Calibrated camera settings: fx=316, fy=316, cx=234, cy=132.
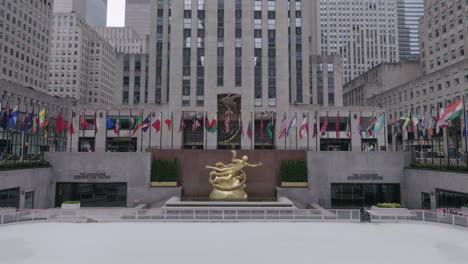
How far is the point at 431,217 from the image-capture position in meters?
22.0

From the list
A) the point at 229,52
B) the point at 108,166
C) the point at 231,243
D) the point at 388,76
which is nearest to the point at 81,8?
the point at 229,52

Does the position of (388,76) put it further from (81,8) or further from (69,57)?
(81,8)

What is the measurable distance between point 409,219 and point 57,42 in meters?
134

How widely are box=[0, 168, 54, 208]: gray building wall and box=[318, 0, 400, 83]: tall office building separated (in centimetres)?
12151

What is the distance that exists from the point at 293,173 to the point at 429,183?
44.2 ft

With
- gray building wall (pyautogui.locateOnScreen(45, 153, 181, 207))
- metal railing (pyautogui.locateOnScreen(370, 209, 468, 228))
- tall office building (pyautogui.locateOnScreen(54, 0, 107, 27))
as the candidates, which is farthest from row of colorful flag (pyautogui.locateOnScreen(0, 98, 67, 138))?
tall office building (pyautogui.locateOnScreen(54, 0, 107, 27))

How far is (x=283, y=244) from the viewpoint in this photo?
17.4 metres

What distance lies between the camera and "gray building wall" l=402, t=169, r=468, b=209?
28.2m

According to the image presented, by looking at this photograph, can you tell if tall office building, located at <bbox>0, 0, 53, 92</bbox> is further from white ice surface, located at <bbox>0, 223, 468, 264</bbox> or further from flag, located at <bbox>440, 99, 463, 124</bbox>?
flag, located at <bbox>440, 99, 463, 124</bbox>

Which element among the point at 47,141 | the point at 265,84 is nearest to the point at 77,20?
the point at 47,141

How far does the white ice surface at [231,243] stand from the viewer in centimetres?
1495

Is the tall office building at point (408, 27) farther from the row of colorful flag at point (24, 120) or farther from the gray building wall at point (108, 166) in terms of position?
the row of colorful flag at point (24, 120)

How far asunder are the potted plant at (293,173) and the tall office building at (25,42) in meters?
77.0

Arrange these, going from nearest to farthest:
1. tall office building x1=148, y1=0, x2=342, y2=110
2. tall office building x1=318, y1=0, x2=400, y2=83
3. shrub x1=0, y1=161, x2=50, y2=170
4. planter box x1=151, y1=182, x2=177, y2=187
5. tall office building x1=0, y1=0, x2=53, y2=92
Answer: shrub x1=0, y1=161, x2=50, y2=170
planter box x1=151, y1=182, x2=177, y2=187
tall office building x1=148, y1=0, x2=342, y2=110
tall office building x1=0, y1=0, x2=53, y2=92
tall office building x1=318, y1=0, x2=400, y2=83
